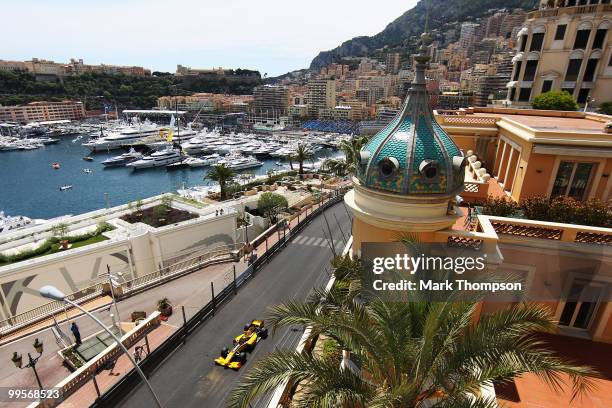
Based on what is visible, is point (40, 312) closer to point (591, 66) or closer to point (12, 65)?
point (591, 66)

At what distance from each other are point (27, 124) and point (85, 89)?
45331mm

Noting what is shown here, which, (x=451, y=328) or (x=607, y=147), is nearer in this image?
(x=451, y=328)

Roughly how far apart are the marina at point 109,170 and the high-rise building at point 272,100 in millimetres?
59900

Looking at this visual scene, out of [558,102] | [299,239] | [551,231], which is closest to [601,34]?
[558,102]

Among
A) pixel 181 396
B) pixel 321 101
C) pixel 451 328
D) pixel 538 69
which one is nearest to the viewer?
pixel 451 328

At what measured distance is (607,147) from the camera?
36.0ft

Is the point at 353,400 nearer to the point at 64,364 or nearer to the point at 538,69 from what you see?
the point at 64,364

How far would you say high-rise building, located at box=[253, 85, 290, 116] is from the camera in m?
168

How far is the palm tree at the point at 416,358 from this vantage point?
211 inches

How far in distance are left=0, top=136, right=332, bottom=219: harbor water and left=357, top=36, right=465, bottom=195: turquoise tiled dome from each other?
161 feet

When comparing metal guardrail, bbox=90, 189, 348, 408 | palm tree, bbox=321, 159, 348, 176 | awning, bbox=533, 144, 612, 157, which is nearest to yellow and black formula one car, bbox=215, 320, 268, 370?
metal guardrail, bbox=90, 189, 348, 408

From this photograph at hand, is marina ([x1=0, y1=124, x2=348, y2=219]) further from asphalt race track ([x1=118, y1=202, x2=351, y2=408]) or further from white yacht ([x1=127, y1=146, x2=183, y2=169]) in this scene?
asphalt race track ([x1=118, y1=202, x2=351, y2=408])

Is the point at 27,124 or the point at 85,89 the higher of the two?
the point at 85,89

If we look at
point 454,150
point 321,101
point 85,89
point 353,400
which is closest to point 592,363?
point 454,150
